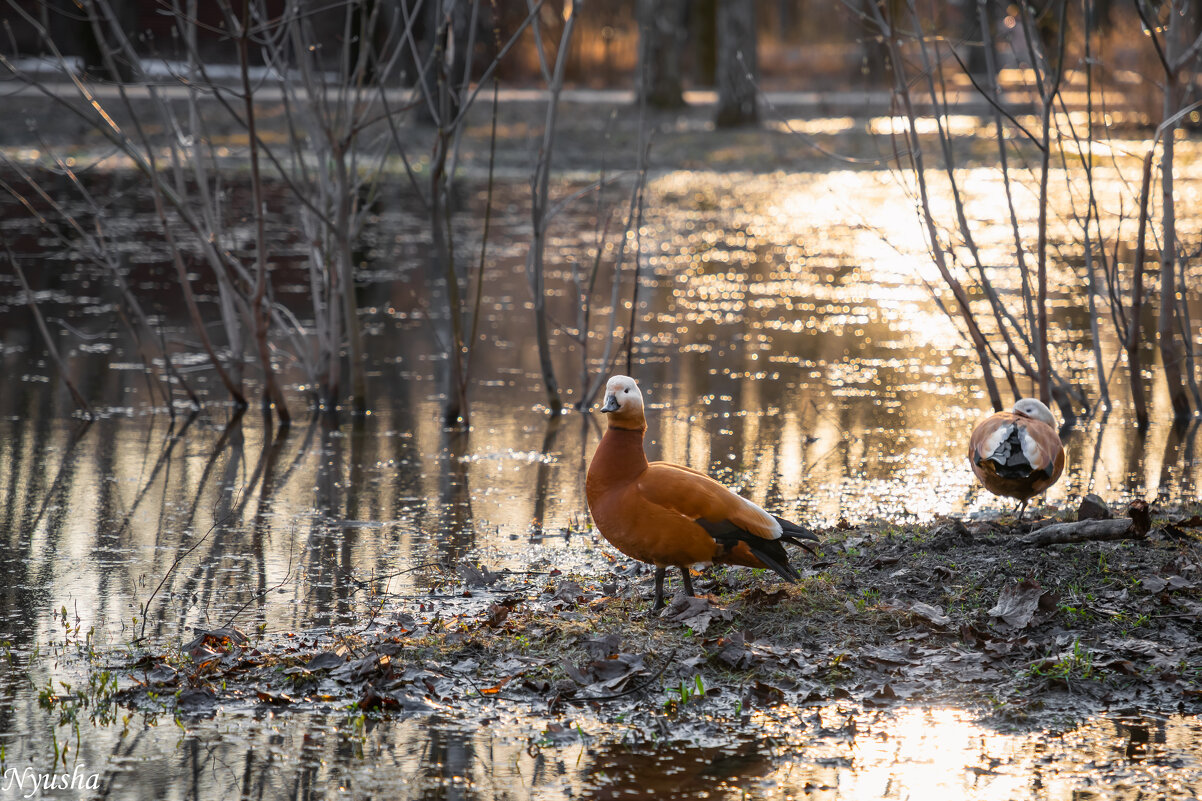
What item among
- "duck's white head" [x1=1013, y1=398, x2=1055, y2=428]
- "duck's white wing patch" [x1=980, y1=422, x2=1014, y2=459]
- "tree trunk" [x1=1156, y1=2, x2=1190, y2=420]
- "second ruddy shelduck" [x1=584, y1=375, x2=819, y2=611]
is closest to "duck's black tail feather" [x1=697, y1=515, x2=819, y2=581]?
"second ruddy shelduck" [x1=584, y1=375, x2=819, y2=611]

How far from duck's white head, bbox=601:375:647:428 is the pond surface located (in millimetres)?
1080

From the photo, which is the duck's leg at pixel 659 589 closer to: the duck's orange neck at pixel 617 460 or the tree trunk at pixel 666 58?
the duck's orange neck at pixel 617 460

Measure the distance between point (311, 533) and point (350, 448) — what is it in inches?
66.9

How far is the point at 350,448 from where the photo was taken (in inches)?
311

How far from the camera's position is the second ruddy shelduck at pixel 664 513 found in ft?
15.3

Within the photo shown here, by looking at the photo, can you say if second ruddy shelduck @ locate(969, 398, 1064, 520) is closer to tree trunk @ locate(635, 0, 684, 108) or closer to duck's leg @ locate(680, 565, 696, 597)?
duck's leg @ locate(680, 565, 696, 597)

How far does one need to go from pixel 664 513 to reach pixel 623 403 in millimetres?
452

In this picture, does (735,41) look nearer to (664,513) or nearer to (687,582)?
(687,582)

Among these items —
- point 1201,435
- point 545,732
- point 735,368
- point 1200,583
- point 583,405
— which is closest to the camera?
point 545,732

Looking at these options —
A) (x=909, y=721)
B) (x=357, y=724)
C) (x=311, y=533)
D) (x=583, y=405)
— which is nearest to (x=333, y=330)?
(x=583, y=405)

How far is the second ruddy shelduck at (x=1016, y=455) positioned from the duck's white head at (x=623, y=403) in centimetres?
182

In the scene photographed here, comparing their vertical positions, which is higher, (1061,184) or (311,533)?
(1061,184)

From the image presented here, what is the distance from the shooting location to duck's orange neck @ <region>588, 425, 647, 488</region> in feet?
15.9

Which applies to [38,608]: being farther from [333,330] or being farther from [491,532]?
[333,330]
